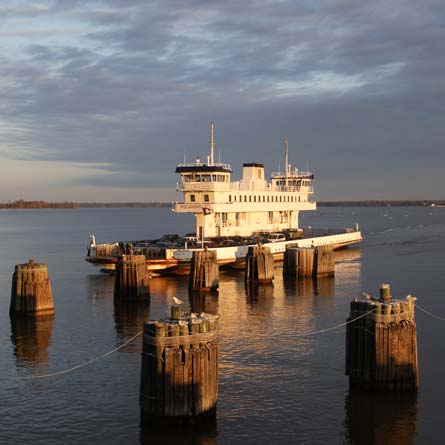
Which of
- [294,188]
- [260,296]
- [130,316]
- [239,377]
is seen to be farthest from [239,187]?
[239,377]

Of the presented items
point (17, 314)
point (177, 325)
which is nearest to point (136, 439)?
point (177, 325)

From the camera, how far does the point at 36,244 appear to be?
104250 mm

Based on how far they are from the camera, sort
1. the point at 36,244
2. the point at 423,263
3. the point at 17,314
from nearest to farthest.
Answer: the point at 17,314 < the point at 423,263 < the point at 36,244

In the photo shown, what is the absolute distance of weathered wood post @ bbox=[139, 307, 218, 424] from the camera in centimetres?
1925

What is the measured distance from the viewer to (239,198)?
2625 inches

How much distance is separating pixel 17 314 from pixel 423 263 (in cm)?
4468

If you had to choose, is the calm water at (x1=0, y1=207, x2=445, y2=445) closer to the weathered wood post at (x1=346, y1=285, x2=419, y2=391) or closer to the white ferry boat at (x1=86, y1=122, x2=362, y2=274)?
the weathered wood post at (x1=346, y1=285, x2=419, y2=391)

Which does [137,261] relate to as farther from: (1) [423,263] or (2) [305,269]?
(1) [423,263]

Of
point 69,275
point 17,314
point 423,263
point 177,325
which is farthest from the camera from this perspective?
point 423,263

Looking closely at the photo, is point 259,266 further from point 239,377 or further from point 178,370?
point 178,370

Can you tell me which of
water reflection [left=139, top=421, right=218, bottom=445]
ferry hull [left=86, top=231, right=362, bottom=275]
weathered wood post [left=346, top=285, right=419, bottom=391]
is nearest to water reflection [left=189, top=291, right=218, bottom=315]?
ferry hull [left=86, top=231, right=362, bottom=275]

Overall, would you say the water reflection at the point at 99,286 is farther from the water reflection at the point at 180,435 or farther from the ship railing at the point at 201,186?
the water reflection at the point at 180,435

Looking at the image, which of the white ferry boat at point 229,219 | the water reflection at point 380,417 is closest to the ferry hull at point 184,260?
the white ferry boat at point 229,219

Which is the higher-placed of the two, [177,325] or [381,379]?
[177,325]
